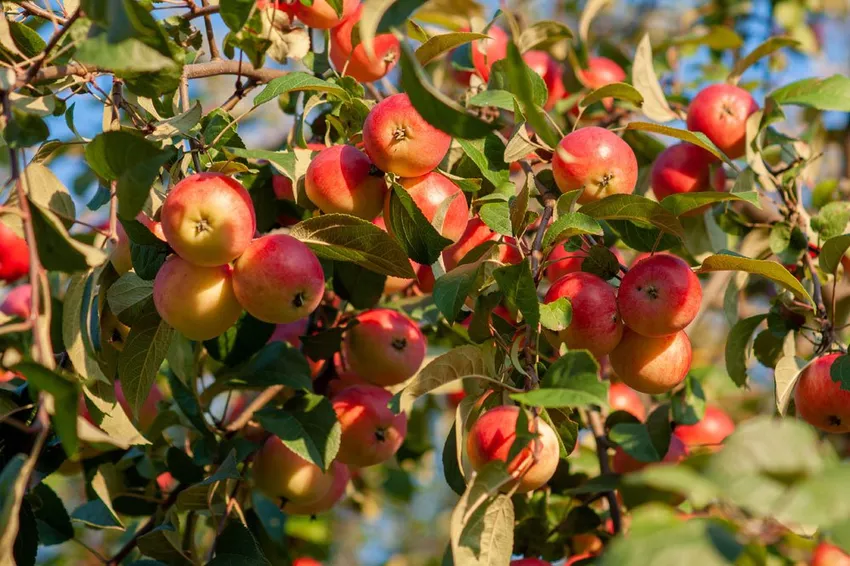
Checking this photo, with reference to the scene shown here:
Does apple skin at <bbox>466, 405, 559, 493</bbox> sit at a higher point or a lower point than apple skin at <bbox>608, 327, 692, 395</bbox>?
higher

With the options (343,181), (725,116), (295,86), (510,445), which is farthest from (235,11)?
(725,116)

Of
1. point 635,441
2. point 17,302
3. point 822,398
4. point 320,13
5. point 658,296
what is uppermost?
point 320,13

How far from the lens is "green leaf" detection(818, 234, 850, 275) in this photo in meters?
1.44

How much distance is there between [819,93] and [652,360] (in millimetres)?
797

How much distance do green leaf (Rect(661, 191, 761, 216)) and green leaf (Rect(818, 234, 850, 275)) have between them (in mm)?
302

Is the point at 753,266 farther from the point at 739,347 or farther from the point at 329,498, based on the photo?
the point at 329,498

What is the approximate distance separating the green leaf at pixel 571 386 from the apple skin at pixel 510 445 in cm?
7

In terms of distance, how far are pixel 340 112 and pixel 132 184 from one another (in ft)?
1.78

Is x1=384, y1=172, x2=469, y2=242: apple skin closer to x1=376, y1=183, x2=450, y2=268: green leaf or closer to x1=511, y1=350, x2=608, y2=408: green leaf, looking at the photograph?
x1=376, y1=183, x2=450, y2=268: green leaf

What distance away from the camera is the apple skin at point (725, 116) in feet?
5.97

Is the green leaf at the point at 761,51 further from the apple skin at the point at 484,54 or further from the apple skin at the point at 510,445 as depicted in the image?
the apple skin at the point at 510,445

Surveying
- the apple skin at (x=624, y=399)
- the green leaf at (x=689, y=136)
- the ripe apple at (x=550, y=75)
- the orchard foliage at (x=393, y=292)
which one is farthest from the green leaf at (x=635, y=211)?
the ripe apple at (x=550, y=75)

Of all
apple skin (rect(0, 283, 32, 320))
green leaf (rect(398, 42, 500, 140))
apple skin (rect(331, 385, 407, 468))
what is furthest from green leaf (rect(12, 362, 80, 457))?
apple skin (rect(0, 283, 32, 320))

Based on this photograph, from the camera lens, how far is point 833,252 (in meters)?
1.48
